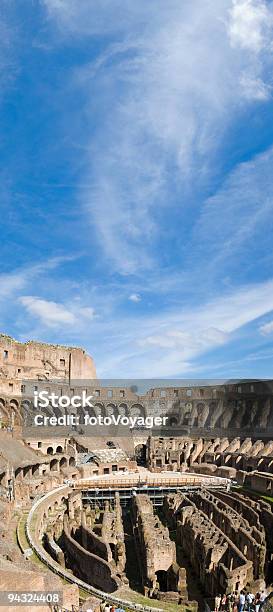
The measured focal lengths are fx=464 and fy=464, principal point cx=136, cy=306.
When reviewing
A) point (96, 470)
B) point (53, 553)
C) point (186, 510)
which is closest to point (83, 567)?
point (53, 553)

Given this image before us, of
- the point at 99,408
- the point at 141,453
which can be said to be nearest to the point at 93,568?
the point at 141,453

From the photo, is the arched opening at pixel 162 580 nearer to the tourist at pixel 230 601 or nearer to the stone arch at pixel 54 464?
the tourist at pixel 230 601

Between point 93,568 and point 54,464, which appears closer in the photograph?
point 93,568

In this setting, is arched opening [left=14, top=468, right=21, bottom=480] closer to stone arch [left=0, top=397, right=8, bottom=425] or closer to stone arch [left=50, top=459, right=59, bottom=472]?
stone arch [left=50, top=459, right=59, bottom=472]

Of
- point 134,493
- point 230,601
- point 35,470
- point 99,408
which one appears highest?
point 99,408

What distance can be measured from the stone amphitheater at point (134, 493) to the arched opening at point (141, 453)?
0.43 feet

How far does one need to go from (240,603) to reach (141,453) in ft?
130

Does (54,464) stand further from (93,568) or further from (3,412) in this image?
(93,568)

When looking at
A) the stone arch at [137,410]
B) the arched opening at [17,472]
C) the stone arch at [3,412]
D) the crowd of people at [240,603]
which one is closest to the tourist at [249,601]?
the crowd of people at [240,603]

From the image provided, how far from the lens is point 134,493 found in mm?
37000

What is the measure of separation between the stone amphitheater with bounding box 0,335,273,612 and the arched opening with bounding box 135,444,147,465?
13 centimetres

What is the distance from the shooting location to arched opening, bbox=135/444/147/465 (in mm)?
51872

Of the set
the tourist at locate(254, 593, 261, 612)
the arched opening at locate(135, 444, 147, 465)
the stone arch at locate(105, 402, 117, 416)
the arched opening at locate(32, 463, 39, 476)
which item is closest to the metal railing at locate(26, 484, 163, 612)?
the tourist at locate(254, 593, 261, 612)

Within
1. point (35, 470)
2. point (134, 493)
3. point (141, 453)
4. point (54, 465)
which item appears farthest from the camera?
point (141, 453)
